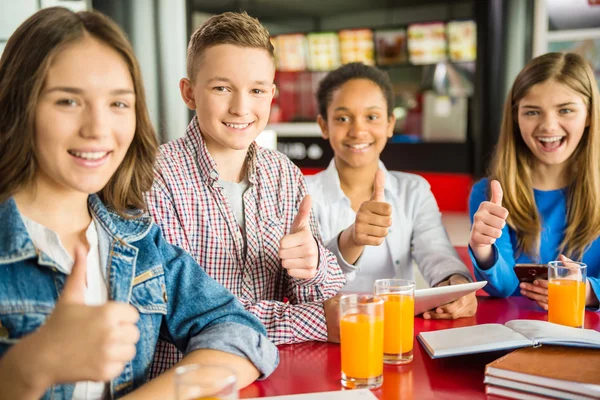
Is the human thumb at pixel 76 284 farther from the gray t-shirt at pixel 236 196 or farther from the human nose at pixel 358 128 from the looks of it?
the human nose at pixel 358 128

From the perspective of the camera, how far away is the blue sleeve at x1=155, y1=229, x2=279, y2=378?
104cm

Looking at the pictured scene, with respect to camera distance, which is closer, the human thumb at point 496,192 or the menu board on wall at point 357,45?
the human thumb at point 496,192

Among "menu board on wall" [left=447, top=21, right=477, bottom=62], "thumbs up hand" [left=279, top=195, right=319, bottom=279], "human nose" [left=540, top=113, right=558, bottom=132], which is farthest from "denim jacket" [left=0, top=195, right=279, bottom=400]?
"menu board on wall" [left=447, top=21, right=477, bottom=62]

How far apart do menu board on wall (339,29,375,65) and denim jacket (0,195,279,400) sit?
548cm

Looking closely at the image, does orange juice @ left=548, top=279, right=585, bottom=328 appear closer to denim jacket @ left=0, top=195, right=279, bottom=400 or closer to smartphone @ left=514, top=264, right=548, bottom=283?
smartphone @ left=514, top=264, right=548, bottom=283

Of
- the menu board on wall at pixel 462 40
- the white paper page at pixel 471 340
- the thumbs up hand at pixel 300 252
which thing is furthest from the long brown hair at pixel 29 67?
the menu board on wall at pixel 462 40

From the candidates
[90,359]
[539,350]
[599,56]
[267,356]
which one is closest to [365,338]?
[267,356]

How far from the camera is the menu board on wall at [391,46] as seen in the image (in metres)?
6.19

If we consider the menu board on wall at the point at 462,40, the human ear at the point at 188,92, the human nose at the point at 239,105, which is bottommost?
the human nose at the point at 239,105

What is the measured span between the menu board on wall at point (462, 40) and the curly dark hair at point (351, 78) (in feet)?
12.8

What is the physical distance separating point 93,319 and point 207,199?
70 centimetres

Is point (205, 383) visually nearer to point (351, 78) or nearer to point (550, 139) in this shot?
point (550, 139)

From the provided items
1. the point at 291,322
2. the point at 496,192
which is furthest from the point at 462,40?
the point at 291,322

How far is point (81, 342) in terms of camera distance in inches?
28.8
